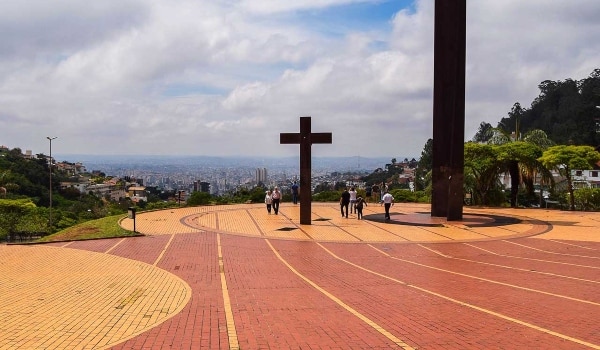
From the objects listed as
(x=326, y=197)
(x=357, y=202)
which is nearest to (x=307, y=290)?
(x=357, y=202)

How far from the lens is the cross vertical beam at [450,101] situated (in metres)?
23.0

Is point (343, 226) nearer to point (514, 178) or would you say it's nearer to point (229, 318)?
point (229, 318)

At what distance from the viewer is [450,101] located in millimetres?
23359

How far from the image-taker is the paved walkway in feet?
24.1

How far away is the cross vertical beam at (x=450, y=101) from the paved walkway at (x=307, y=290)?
322cm

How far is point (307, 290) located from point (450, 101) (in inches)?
600

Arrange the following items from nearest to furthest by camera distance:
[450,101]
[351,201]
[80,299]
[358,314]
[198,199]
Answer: [358,314], [80,299], [450,101], [351,201], [198,199]

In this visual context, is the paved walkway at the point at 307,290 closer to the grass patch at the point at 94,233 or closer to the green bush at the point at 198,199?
the grass patch at the point at 94,233

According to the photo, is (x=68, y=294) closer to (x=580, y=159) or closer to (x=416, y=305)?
(x=416, y=305)

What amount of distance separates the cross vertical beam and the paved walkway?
3.22 meters

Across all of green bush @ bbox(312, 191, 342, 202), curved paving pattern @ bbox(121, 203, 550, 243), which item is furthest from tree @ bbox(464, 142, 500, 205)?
green bush @ bbox(312, 191, 342, 202)

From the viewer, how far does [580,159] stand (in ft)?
91.2

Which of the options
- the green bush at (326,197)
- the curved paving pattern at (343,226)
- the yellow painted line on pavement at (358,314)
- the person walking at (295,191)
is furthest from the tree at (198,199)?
the yellow painted line on pavement at (358,314)

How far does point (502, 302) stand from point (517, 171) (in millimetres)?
24717
